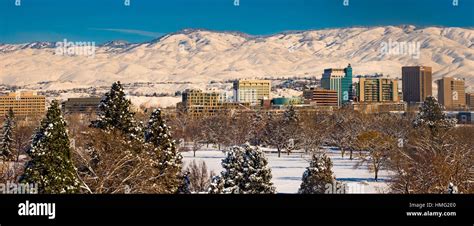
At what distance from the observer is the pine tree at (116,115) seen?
15633mm

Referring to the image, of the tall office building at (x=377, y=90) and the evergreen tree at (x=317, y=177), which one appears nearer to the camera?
the evergreen tree at (x=317, y=177)

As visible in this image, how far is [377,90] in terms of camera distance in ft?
316

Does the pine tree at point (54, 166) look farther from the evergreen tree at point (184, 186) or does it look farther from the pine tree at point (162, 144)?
the pine tree at point (162, 144)

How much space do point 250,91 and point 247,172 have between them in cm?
9162

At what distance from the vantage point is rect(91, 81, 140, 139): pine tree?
15.6m

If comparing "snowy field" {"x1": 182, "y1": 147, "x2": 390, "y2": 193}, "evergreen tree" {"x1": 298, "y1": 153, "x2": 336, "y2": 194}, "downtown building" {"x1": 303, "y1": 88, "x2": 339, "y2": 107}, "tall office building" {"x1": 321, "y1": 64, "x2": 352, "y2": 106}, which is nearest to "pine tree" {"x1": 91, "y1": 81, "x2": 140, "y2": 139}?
"evergreen tree" {"x1": 298, "y1": 153, "x2": 336, "y2": 194}

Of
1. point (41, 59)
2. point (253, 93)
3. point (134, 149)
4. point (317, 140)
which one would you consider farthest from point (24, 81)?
point (134, 149)

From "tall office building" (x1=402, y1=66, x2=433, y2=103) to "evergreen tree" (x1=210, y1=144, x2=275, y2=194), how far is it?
163 ft

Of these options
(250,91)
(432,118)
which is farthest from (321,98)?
(432,118)

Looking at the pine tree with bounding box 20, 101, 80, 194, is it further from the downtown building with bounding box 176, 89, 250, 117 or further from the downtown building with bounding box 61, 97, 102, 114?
the downtown building with bounding box 176, 89, 250, 117

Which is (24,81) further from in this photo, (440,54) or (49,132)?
(440,54)

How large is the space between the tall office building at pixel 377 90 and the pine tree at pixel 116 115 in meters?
77.5
